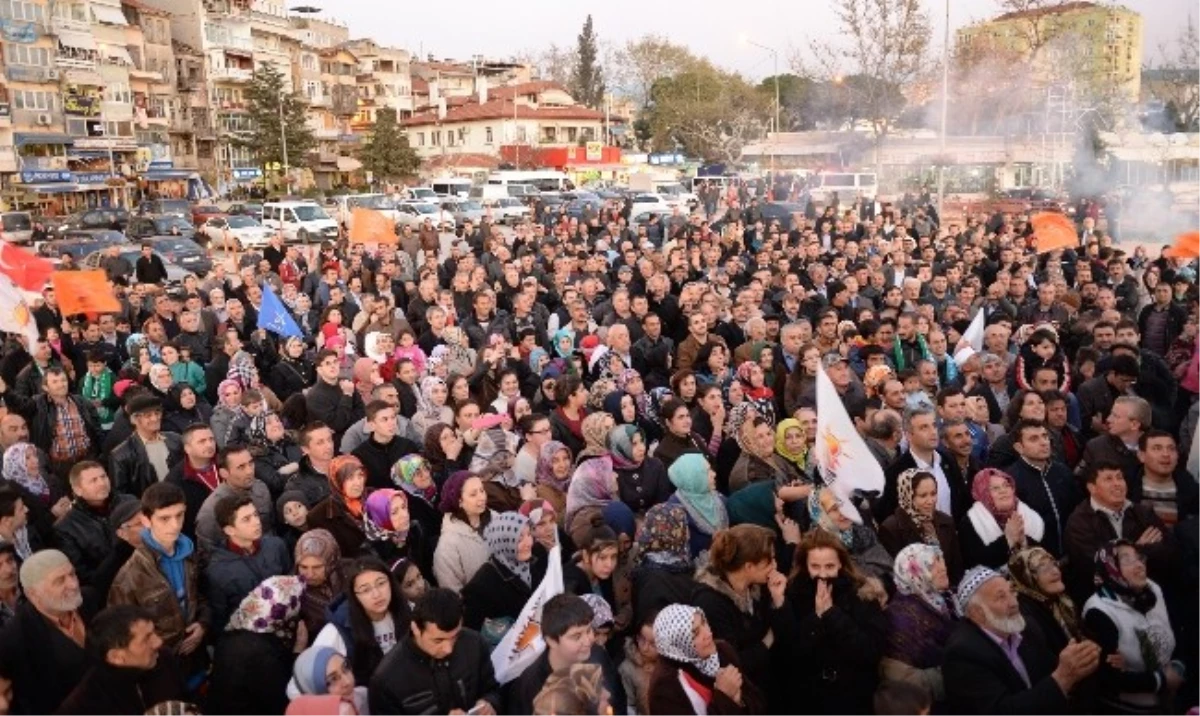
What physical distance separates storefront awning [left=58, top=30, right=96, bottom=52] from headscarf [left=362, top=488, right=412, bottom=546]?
54923 mm

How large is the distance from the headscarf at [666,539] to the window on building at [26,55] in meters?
52.6

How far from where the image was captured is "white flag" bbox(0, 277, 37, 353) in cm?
818

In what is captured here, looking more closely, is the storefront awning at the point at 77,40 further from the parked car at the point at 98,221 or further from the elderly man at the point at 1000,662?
the elderly man at the point at 1000,662

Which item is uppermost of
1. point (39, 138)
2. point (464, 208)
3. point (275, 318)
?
point (39, 138)

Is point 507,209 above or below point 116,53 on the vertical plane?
below

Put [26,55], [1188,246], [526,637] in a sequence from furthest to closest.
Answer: [26,55] → [1188,246] → [526,637]

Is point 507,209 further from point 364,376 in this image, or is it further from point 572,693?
point 572,693

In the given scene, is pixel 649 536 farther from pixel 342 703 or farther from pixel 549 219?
pixel 549 219

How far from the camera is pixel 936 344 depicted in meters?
8.46

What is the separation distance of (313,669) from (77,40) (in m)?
57.0

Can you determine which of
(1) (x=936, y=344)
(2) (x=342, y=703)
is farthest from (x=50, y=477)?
(1) (x=936, y=344)

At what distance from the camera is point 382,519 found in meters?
4.73

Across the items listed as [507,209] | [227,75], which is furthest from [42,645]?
[227,75]

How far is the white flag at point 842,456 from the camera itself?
4.66 m
